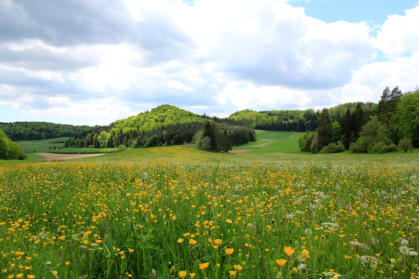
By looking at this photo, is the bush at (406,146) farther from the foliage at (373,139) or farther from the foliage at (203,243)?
the foliage at (203,243)

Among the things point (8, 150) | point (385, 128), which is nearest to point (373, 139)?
point (385, 128)

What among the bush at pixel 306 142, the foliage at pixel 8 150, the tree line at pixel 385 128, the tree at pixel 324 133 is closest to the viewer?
the tree line at pixel 385 128

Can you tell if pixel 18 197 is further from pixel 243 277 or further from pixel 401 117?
pixel 401 117

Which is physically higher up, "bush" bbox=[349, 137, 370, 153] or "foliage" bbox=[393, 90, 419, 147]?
"foliage" bbox=[393, 90, 419, 147]

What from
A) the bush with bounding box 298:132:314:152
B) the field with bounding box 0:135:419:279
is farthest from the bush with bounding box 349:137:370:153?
the field with bounding box 0:135:419:279

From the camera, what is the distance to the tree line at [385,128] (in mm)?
51750

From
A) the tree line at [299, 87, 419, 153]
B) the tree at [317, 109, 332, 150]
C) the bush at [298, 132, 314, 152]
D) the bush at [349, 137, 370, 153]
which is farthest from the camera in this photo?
the bush at [298, 132, 314, 152]

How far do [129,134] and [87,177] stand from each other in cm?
16960

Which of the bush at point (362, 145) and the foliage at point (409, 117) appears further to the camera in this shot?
the bush at point (362, 145)

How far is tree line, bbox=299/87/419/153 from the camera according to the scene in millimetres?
51750

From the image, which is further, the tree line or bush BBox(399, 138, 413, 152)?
the tree line

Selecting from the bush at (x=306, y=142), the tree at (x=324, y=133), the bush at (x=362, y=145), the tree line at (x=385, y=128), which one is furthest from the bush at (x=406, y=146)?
the bush at (x=306, y=142)

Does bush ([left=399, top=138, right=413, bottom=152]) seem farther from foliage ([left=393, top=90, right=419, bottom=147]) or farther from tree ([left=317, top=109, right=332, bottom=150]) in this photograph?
tree ([left=317, top=109, right=332, bottom=150])

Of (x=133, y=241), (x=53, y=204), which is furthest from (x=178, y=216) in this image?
(x=53, y=204)
